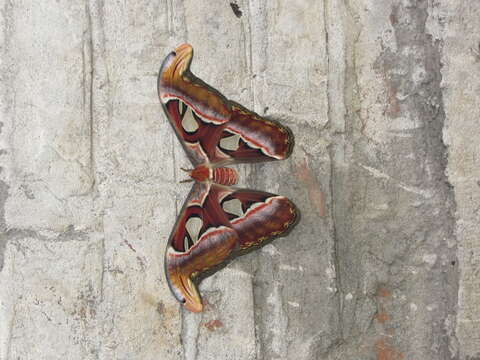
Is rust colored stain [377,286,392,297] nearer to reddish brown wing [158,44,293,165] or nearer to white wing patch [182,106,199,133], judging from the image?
reddish brown wing [158,44,293,165]

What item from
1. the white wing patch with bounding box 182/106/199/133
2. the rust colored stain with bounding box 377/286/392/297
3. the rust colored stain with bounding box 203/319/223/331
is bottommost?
the rust colored stain with bounding box 203/319/223/331

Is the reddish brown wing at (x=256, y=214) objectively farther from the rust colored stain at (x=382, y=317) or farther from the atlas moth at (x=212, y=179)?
the rust colored stain at (x=382, y=317)

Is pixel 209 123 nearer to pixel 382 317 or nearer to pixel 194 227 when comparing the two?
pixel 194 227

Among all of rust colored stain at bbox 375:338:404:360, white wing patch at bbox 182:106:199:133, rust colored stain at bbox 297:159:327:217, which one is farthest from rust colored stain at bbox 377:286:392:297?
white wing patch at bbox 182:106:199:133

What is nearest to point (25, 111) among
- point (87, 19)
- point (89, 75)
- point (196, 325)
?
point (89, 75)

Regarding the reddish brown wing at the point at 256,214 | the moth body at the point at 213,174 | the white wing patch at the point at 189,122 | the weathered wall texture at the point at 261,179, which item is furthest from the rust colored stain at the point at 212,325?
the white wing patch at the point at 189,122

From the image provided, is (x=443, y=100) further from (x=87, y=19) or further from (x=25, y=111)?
(x=25, y=111)
